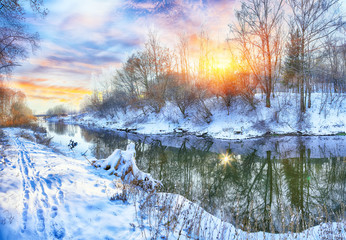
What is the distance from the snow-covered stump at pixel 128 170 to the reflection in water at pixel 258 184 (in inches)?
32.8

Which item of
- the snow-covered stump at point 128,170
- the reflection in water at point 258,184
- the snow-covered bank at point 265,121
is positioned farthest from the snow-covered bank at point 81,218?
the snow-covered bank at point 265,121

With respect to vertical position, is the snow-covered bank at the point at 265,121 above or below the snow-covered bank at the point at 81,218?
above

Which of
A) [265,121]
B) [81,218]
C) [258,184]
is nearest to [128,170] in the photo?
[81,218]

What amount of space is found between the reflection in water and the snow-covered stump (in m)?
0.83

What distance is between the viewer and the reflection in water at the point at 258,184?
4.98 metres

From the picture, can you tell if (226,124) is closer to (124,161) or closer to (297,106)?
(297,106)

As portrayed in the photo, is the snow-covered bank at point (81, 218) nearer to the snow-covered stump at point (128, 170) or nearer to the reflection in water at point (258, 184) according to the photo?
the reflection in water at point (258, 184)

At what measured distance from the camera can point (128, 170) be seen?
6934mm

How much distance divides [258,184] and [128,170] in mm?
5490

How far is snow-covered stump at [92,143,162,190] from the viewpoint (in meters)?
6.21

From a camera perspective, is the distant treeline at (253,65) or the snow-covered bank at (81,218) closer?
the snow-covered bank at (81,218)

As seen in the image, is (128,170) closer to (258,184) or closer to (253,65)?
(258,184)

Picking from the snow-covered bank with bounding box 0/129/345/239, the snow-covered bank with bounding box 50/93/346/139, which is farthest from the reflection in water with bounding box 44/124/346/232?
the snow-covered bank with bounding box 50/93/346/139

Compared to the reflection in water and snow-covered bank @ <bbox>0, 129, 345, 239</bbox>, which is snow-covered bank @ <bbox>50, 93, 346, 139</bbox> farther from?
snow-covered bank @ <bbox>0, 129, 345, 239</bbox>
